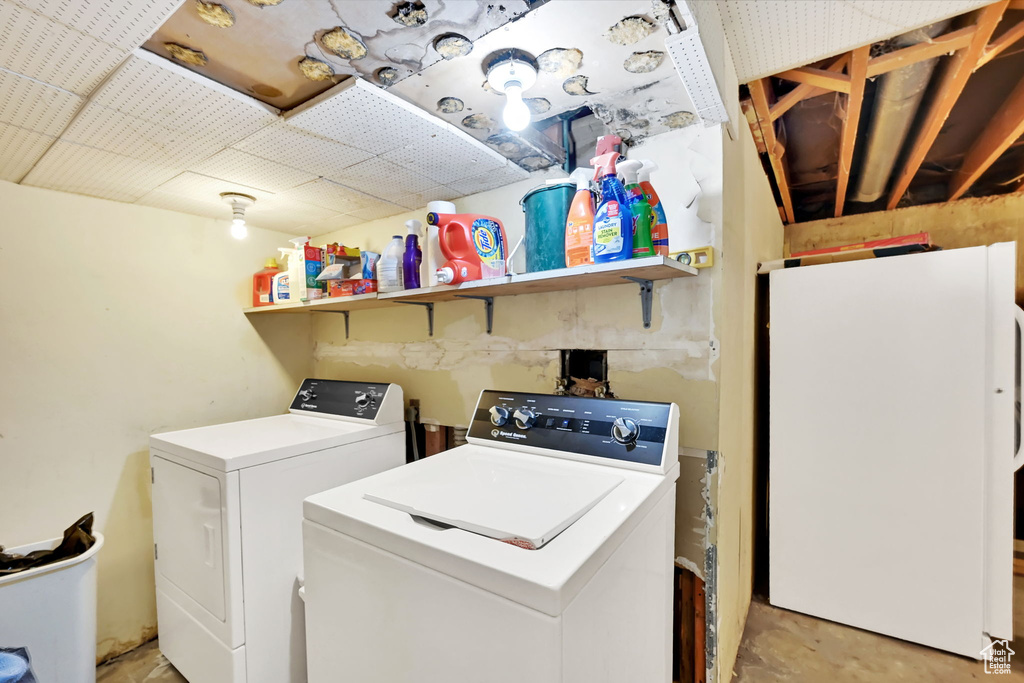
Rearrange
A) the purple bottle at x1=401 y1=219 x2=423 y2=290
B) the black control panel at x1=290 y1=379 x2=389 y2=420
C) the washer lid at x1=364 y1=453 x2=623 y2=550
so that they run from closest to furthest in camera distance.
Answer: the washer lid at x1=364 y1=453 x2=623 y2=550, the purple bottle at x1=401 y1=219 x2=423 y2=290, the black control panel at x1=290 y1=379 x2=389 y2=420

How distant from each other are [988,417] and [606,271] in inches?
69.9

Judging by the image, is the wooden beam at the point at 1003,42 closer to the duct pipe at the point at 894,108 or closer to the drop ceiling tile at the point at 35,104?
the duct pipe at the point at 894,108

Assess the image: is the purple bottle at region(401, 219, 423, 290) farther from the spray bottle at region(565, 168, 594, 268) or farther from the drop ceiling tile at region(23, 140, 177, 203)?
the drop ceiling tile at region(23, 140, 177, 203)

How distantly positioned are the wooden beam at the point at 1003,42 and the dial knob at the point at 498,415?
206 cm

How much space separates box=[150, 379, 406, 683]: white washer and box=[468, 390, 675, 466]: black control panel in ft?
2.20

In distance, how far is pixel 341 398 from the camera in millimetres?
2154

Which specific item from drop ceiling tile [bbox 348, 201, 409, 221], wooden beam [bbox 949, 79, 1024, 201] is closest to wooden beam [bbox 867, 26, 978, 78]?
wooden beam [bbox 949, 79, 1024, 201]

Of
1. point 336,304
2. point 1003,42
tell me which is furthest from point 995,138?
point 336,304

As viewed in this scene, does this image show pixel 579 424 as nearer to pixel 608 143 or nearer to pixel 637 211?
pixel 637 211

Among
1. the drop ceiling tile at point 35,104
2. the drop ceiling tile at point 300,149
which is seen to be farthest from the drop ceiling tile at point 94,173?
the drop ceiling tile at point 300,149

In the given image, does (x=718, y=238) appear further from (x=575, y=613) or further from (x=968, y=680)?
(x=968, y=680)

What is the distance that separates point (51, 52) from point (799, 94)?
7.98 feet

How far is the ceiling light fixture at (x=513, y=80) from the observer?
1.13 metres

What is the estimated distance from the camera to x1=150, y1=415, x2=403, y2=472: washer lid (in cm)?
153
